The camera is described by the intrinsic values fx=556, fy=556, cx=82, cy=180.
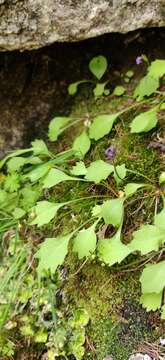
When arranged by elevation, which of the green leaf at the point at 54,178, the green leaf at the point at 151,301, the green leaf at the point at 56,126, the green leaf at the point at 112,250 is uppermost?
the green leaf at the point at 56,126

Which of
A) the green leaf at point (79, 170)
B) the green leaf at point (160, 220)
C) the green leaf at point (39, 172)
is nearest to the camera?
the green leaf at point (160, 220)

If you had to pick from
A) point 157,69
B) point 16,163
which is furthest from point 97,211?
point 157,69

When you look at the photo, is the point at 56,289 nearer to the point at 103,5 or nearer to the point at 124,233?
the point at 124,233

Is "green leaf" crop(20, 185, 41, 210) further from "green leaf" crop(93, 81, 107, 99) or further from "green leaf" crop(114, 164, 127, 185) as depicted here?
"green leaf" crop(93, 81, 107, 99)

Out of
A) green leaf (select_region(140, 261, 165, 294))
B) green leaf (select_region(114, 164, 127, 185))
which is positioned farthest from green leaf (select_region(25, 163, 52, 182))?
green leaf (select_region(140, 261, 165, 294))

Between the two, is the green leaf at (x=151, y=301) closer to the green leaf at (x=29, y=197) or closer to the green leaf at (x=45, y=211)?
the green leaf at (x=45, y=211)

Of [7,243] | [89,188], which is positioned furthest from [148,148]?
[7,243]

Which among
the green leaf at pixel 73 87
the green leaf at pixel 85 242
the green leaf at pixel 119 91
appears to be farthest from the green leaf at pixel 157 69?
the green leaf at pixel 85 242
